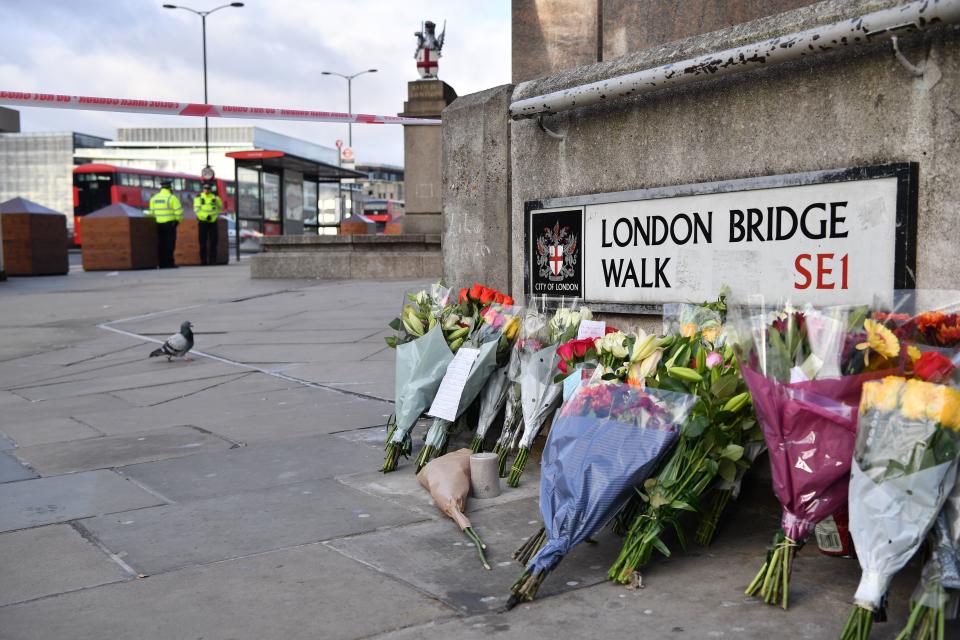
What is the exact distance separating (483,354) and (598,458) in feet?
4.84

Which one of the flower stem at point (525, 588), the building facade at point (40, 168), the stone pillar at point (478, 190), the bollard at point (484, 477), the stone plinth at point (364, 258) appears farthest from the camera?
the building facade at point (40, 168)

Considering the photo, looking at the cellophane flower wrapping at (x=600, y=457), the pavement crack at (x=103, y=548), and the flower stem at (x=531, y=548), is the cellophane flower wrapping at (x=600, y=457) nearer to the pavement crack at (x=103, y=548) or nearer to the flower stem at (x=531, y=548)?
the flower stem at (x=531, y=548)

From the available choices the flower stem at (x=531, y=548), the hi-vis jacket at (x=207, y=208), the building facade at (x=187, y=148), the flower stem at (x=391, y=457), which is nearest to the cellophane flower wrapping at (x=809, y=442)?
the flower stem at (x=531, y=548)

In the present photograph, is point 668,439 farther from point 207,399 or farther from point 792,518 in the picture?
point 207,399

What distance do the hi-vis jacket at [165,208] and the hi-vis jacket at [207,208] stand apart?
30.7 inches

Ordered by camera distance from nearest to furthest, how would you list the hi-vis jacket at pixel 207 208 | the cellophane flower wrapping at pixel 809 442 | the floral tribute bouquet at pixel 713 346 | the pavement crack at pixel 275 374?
the cellophane flower wrapping at pixel 809 442
the floral tribute bouquet at pixel 713 346
the pavement crack at pixel 275 374
the hi-vis jacket at pixel 207 208

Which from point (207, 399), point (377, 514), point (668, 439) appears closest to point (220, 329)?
point (207, 399)

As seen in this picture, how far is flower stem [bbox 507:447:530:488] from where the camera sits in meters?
4.22

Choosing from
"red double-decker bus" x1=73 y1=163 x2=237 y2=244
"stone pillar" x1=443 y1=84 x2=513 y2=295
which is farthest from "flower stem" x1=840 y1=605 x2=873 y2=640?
"red double-decker bus" x1=73 y1=163 x2=237 y2=244

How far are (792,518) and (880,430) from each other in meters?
0.44

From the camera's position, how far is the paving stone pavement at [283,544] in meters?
2.74

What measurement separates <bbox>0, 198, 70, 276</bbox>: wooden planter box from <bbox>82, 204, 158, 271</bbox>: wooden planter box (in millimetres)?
2097

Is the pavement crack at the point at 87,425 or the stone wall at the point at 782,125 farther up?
the stone wall at the point at 782,125

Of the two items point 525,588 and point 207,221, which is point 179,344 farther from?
point 207,221
